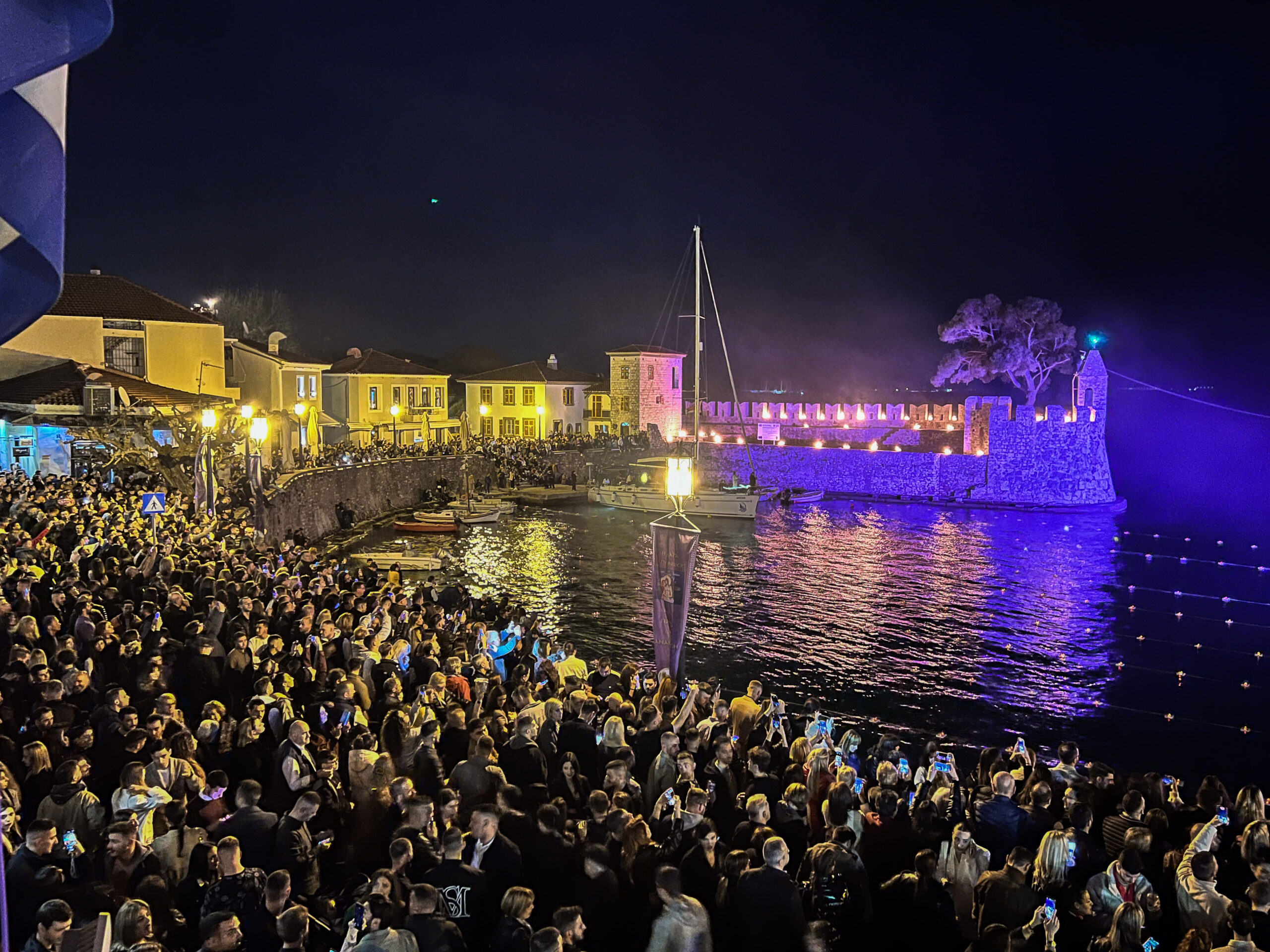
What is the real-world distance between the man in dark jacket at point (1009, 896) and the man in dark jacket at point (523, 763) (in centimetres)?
285

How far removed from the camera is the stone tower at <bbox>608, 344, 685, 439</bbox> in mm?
57594

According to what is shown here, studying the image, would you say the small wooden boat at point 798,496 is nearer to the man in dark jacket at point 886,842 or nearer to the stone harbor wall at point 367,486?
the stone harbor wall at point 367,486

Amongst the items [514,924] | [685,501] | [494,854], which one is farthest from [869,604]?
[514,924]

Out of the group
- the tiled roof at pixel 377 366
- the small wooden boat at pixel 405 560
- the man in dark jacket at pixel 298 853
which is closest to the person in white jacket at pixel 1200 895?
the man in dark jacket at pixel 298 853

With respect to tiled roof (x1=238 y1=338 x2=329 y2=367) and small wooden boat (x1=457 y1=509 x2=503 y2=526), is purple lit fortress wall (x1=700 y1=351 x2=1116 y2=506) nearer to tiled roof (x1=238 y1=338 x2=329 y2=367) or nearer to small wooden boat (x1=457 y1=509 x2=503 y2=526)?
small wooden boat (x1=457 y1=509 x2=503 y2=526)

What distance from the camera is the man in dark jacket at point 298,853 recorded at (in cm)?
506

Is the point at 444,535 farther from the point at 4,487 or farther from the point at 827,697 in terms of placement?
the point at 827,697

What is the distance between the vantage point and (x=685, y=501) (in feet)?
135

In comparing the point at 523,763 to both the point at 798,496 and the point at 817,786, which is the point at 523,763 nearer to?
the point at 817,786

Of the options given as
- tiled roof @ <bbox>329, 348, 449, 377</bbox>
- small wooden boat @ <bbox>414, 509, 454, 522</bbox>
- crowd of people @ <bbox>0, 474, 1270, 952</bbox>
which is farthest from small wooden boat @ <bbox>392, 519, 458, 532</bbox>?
crowd of people @ <bbox>0, 474, 1270, 952</bbox>

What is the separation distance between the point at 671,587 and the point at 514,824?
6.24 metres

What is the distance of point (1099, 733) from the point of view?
15.3 metres

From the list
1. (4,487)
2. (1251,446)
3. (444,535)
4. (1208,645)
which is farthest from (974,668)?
(1251,446)

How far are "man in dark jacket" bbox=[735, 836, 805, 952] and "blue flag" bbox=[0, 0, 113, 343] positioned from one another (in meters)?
4.19
